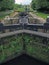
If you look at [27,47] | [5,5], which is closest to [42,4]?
[5,5]

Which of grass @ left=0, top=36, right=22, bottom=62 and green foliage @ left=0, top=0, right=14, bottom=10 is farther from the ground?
green foliage @ left=0, top=0, right=14, bottom=10

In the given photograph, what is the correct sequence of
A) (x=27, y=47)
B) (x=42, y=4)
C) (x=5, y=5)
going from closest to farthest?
(x=27, y=47) → (x=5, y=5) → (x=42, y=4)

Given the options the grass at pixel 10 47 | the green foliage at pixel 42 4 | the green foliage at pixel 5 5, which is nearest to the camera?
the grass at pixel 10 47

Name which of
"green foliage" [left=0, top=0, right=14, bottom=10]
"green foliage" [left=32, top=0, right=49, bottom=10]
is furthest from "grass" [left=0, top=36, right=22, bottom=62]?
"green foliage" [left=32, top=0, right=49, bottom=10]

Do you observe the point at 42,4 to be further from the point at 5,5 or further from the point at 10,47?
the point at 10,47

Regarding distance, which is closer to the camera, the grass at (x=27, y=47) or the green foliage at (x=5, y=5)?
the grass at (x=27, y=47)

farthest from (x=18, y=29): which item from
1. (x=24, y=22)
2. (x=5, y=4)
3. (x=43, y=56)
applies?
(x=5, y=4)

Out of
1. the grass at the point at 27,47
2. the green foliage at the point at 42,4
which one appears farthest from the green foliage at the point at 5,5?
the grass at the point at 27,47

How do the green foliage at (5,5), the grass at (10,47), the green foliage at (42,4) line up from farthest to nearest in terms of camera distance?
the green foliage at (42,4) → the green foliage at (5,5) → the grass at (10,47)

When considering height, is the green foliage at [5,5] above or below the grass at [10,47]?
above

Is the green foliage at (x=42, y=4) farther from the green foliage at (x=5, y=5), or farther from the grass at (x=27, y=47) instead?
the grass at (x=27, y=47)

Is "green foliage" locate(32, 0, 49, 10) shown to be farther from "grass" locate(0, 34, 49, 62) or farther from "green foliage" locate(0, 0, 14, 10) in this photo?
"grass" locate(0, 34, 49, 62)
